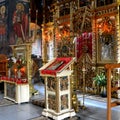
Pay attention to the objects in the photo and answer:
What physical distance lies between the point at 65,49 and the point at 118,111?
166 inches

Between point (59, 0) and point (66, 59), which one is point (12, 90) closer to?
point (66, 59)

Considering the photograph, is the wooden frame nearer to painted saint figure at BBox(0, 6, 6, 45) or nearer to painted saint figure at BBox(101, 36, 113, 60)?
painted saint figure at BBox(101, 36, 113, 60)

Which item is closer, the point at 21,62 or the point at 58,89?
the point at 58,89

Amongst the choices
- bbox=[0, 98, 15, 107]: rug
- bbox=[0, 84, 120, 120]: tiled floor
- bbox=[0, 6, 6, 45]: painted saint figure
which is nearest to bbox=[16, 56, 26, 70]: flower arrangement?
bbox=[0, 98, 15, 107]: rug

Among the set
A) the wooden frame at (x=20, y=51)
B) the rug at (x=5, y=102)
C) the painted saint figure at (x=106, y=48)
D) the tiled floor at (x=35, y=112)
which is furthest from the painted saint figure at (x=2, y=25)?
the tiled floor at (x=35, y=112)

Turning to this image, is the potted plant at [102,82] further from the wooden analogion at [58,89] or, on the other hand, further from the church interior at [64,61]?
the wooden analogion at [58,89]

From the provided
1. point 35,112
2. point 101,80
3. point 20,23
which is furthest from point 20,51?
point 20,23

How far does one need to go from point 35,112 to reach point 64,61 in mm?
1484

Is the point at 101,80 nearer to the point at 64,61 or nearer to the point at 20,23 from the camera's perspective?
the point at 64,61

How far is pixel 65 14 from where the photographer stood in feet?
30.4

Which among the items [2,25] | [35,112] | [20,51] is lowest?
[35,112]

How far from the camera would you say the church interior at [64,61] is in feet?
16.0

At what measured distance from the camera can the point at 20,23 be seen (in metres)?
10.9

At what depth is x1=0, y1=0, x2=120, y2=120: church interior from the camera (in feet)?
16.0
